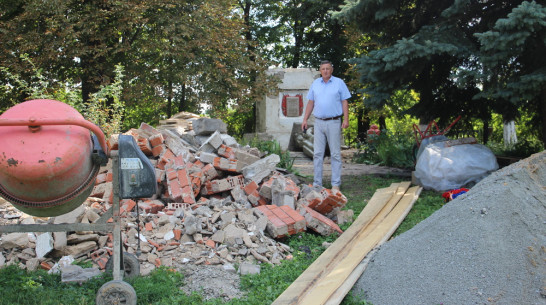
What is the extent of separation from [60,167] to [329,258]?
7.79ft

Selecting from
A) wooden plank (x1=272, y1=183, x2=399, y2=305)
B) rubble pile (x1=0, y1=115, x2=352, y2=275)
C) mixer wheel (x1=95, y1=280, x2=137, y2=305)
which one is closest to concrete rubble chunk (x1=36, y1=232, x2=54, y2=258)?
rubble pile (x1=0, y1=115, x2=352, y2=275)

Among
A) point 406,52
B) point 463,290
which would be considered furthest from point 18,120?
point 406,52

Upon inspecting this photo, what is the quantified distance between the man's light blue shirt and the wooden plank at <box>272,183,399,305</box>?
4.64ft

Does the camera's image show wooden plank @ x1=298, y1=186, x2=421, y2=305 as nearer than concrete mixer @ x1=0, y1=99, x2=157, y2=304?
No

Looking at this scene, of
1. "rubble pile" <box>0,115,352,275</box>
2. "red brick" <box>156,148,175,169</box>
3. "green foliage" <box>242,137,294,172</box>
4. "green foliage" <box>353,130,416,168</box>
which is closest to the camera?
"rubble pile" <box>0,115,352,275</box>

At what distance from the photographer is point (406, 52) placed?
676 cm

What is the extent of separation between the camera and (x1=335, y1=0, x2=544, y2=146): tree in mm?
6859

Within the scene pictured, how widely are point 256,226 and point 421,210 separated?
Answer: 241 centimetres

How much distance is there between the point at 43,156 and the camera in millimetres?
2949

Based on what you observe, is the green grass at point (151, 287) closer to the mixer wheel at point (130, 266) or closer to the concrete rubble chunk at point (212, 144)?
the mixer wheel at point (130, 266)

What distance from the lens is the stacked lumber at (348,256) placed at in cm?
332

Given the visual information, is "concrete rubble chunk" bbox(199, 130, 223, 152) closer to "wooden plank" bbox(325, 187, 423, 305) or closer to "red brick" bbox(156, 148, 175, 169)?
"red brick" bbox(156, 148, 175, 169)

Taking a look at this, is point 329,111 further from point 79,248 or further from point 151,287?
point 151,287

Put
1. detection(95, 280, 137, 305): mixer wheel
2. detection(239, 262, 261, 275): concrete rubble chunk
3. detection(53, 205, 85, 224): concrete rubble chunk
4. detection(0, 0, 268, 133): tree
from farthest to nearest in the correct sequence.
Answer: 1. detection(0, 0, 268, 133): tree
2. detection(53, 205, 85, 224): concrete rubble chunk
3. detection(239, 262, 261, 275): concrete rubble chunk
4. detection(95, 280, 137, 305): mixer wheel
